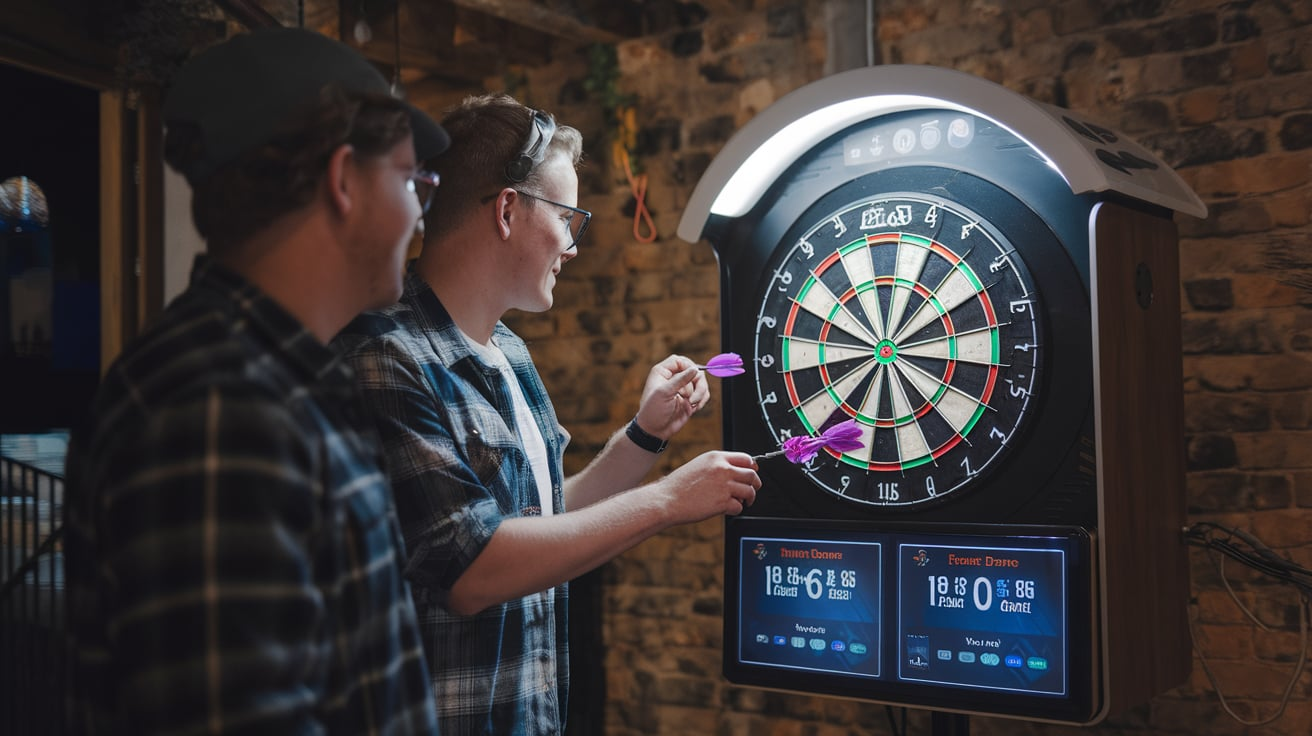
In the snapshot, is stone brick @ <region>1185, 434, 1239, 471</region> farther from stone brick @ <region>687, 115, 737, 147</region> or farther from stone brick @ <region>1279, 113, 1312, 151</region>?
stone brick @ <region>687, 115, 737, 147</region>

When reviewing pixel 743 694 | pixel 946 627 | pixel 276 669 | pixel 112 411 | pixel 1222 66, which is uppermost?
pixel 1222 66

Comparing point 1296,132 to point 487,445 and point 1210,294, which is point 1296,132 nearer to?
point 1210,294

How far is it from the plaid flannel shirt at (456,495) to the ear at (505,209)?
0.57 ft

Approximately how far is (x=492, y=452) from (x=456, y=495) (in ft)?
0.67

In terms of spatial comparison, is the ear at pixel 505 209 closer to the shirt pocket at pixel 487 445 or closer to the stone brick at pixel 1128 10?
the shirt pocket at pixel 487 445

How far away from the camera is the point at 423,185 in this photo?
150 centimetres

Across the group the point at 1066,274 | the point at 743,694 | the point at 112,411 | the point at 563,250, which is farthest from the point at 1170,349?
the point at 112,411

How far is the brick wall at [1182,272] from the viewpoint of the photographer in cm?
278

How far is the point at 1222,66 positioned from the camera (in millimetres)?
2893

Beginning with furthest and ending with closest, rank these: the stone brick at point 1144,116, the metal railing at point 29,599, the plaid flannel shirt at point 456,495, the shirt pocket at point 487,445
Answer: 1. the metal railing at point 29,599
2. the stone brick at point 1144,116
3. the shirt pocket at point 487,445
4. the plaid flannel shirt at point 456,495

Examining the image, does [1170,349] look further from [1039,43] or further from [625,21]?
[625,21]

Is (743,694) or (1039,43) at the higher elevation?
(1039,43)

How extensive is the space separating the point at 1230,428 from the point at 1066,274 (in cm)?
98

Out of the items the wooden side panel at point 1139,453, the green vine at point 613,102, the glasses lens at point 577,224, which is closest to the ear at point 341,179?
the glasses lens at point 577,224
